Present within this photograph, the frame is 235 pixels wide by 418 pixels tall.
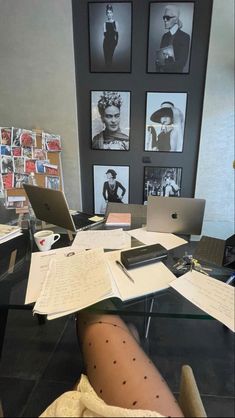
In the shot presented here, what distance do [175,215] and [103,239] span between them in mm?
407

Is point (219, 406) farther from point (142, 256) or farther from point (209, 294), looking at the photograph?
point (142, 256)

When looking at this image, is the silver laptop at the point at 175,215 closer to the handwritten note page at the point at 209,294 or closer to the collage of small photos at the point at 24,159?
the handwritten note page at the point at 209,294

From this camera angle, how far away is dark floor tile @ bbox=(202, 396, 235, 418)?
1125 mm

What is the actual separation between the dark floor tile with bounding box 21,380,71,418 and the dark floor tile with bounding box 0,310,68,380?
78 millimetres

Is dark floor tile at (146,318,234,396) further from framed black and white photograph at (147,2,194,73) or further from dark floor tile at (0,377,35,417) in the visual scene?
framed black and white photograph at (147,2,194,73)

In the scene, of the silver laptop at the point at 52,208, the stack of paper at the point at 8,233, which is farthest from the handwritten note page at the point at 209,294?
the stack of paper at the point at 8,233

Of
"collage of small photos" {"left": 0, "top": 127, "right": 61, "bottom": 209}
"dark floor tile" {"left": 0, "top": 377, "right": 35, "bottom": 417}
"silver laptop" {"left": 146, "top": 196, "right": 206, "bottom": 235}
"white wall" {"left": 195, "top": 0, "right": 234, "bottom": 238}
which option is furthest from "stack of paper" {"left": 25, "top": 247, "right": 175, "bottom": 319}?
"white wall" {"left": 195, "top": 0, "right": 234, "bottom": 238}

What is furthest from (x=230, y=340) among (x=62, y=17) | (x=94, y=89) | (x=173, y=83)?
(x=62, y=17)

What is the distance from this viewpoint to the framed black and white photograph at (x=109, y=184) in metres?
3.08

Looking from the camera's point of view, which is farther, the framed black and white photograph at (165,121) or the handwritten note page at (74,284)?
the framed black and white photograph at (165,121)

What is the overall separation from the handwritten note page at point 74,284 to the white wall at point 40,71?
225 cm

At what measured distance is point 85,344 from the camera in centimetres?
77

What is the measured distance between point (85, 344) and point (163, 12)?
3.22 m

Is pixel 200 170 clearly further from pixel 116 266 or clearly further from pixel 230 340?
pixel 116 266
